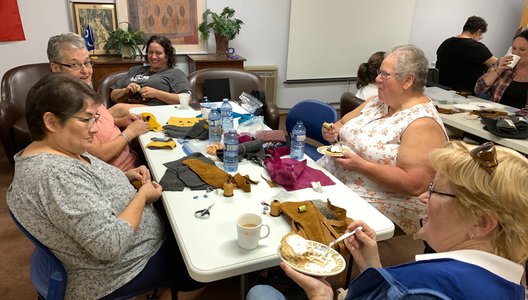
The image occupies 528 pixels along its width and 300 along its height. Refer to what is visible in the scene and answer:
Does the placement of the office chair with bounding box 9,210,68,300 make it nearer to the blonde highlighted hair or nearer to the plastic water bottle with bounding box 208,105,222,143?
the plastic water bottle with bounding box 208,105,222,143

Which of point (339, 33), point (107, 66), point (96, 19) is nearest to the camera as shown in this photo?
point (107, 66)

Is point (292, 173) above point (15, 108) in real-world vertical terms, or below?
above

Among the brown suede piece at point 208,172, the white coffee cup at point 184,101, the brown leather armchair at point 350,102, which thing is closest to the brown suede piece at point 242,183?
the brown suede piece at point 208,172

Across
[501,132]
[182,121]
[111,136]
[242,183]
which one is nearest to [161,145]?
[111,136]

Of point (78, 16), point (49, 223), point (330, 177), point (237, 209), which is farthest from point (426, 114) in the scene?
point (78, 16)

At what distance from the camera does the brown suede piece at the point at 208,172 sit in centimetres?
150

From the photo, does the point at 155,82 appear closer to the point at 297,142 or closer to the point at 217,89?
the point at 217,89

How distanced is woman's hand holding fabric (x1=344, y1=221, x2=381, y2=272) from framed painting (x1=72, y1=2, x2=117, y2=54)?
12.2 ft

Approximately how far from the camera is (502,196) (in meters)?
0.77

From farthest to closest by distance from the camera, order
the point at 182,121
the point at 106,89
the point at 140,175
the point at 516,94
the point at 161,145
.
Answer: the point at 516,94
the point at 106,89
the point at 182,121
the point at 161,145
the point at 140,175

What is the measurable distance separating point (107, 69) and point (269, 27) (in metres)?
2.07

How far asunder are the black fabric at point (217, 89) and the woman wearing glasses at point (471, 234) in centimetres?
252

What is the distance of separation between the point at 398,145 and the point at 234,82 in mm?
1990

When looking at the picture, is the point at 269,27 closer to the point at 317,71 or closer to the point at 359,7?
the point at 317,71
